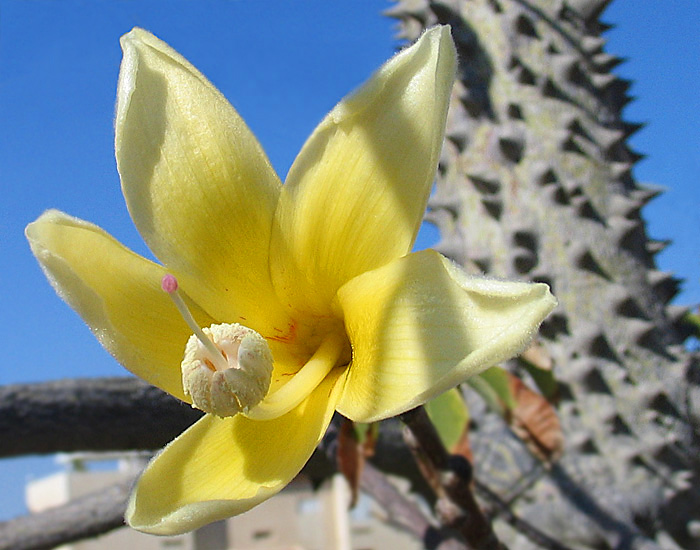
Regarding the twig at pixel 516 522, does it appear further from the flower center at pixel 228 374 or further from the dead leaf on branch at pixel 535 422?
the flower center at pixel 228 374

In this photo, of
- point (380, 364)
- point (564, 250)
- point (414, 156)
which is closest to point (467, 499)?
point (380, 364)

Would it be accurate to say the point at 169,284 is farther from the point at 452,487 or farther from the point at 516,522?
the point at 516,522

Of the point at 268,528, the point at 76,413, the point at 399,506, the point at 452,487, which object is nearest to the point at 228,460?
the point at 452,487

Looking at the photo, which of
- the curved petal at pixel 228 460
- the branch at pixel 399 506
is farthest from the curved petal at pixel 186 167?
the branch at pixel 399 506

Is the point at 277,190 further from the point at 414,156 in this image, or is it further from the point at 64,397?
the point at 64,397

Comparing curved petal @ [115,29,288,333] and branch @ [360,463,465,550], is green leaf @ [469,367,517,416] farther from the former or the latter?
curved petal @ [115,29,288,333]

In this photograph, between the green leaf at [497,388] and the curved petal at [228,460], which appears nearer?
the curved petal at [228,460]
